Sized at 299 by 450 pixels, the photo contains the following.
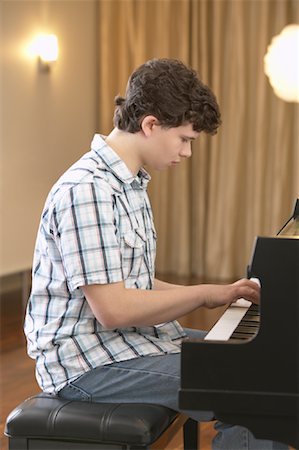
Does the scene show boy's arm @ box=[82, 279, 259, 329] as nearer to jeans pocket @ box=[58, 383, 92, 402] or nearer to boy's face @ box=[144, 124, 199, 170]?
jeans pocket @ box=[58, 383, 92, 402]

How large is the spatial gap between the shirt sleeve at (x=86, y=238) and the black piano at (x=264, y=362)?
0.38 metres

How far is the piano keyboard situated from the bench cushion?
28 centimetres

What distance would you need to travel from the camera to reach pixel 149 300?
2.10 meters

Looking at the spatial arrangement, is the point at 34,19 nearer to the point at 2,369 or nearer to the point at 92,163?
the point at 2,369

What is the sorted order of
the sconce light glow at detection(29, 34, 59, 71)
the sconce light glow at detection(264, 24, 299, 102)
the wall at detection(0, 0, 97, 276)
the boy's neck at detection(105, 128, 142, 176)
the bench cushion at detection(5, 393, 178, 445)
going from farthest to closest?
1. the sconce light glow at detection(264, 24, 299, 102)
2. the sconce light glow at detection(29, 34, 59, 71)
3. the wall at detection(0, 0, 97, 276)
4. the boy's neck at detection(105, 128, 142, 176)
5. the bench cushion at detection(5, 393, 178, 445)

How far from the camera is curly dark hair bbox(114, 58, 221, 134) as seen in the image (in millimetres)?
2141

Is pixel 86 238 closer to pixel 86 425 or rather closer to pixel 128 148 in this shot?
pixel 128 148

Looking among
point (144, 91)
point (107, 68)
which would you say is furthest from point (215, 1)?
point (144, 91)

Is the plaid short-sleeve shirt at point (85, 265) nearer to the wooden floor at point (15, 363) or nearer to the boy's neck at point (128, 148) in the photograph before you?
the boy's neck at point (128, 148)

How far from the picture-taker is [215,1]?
20.9 feet

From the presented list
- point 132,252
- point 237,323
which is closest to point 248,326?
point 237,323

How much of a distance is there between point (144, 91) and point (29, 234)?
389 centimetres

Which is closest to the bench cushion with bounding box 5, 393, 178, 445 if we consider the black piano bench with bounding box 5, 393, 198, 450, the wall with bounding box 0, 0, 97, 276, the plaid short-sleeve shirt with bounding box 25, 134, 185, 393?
the black piano bench with bounding box 5, 393, 198, 450

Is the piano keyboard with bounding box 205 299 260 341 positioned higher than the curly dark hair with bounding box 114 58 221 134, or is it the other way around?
the curly dark hair with bounding box 114 58 221 134
